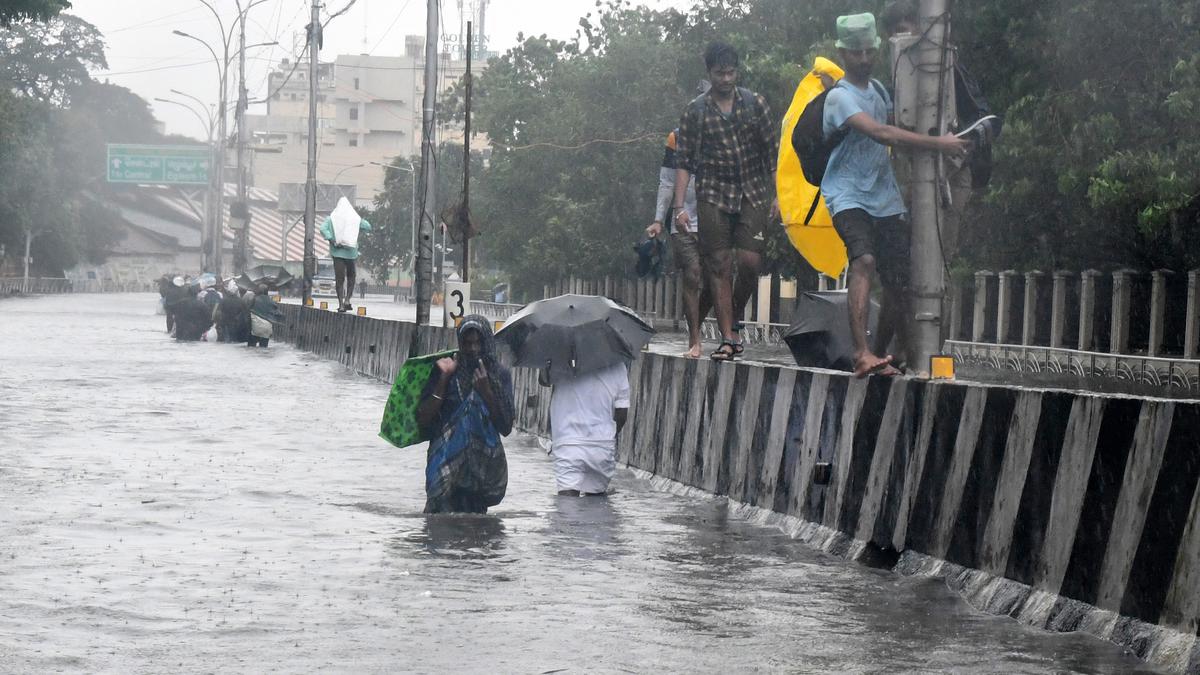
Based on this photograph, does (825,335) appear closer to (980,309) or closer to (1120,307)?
(1120,307)

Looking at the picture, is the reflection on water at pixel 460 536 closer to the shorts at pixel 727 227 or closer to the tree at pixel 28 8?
the shorts at pixel 727 227

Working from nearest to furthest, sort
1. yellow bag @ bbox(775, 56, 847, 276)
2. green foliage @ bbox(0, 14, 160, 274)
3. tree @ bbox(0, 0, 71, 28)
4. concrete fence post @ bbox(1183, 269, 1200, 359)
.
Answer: yellow bag @ bbox(775, 56, 847, 276), tree @ bbox(0, 0, 71, 28), concrete fence post @ bbox(1183, 269, 1200, 359), green foliage @ bbox(0, 14, 160, 274)

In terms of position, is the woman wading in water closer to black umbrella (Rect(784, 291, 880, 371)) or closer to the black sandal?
the black sandal

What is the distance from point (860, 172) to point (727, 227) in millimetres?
3385

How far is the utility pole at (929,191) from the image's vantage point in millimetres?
10336

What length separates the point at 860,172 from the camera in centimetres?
1091

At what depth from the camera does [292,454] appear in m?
16.2

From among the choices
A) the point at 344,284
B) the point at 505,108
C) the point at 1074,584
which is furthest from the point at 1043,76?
the point at 505,108

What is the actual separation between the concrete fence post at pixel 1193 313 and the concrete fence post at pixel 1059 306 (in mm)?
4826

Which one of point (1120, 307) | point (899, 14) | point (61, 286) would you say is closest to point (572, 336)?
point (899, 14)

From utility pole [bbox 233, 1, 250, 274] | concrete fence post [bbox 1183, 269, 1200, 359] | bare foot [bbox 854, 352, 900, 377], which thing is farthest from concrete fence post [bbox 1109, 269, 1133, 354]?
utility pole [bbox 233, 1, 250, 274]

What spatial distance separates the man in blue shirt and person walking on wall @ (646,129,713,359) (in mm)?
3544

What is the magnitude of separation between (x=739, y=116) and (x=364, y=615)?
665cm

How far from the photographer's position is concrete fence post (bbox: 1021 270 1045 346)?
133ft
